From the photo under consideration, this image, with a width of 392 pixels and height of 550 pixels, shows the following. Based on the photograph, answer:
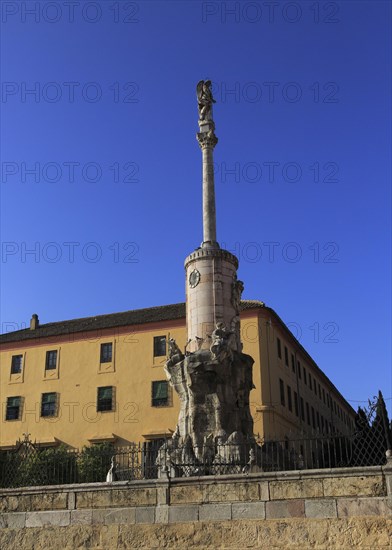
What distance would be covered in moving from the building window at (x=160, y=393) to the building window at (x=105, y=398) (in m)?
3.15

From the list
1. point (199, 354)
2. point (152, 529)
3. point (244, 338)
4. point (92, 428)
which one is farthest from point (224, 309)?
point (92, 428)

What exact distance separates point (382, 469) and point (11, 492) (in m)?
8.35

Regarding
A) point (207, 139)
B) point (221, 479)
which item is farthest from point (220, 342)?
point (207, 139)

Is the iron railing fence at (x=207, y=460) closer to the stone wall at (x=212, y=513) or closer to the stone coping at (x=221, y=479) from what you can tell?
the stone coping at (x=221, y=479)

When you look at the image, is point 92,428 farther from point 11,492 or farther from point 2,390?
A: point 11,492

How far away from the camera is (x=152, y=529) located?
1291 cm

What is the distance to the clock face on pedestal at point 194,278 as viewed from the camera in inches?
863

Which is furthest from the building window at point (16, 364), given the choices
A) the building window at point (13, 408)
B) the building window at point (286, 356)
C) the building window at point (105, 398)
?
the building window at point (286, 356)

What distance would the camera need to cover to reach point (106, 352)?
43812 mm

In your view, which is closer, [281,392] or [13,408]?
[281,392]

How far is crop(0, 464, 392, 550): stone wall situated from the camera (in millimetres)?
11844

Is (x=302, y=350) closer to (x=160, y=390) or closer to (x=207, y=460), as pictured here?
(x=160, y=390)

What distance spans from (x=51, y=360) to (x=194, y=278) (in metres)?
26.1

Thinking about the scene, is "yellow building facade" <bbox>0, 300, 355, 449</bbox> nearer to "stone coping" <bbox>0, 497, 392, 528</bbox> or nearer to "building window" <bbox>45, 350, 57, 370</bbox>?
"building window" <bbox>45, 350, 57, 370</bbox>
